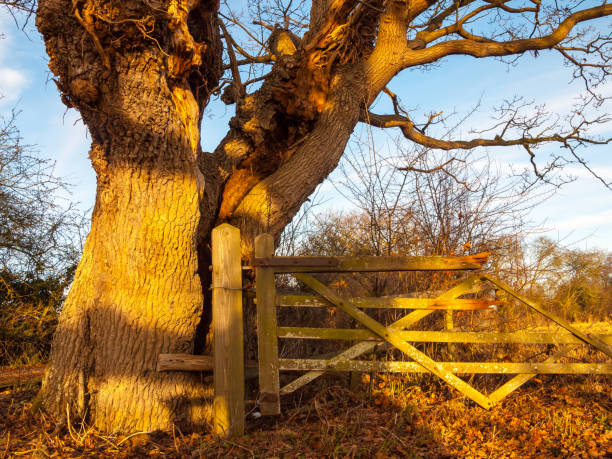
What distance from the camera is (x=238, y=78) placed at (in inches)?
246

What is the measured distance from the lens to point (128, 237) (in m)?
4.08

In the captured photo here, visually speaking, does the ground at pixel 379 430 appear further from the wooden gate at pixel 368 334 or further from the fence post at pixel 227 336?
the wooden gate at pixel 368 334

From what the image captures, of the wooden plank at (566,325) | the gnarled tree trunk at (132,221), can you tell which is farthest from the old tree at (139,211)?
the wooden plank at (566,325)

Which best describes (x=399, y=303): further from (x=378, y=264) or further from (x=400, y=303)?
(x=378, y=264)

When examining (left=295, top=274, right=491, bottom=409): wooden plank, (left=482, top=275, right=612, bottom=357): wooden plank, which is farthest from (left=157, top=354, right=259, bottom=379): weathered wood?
(left=482, top=275, right=612, bottom=357): wooden plank

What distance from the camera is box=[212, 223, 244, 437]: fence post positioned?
3697 millimetres

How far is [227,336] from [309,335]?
731 millimetres

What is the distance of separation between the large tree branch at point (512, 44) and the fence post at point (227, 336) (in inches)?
204

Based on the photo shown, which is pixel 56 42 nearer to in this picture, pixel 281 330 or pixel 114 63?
pixel 114 63

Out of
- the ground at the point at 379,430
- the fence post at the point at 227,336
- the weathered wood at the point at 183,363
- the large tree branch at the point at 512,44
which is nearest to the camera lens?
the ground at the point at 379,430

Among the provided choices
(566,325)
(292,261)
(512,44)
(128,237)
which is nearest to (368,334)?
(292,261)

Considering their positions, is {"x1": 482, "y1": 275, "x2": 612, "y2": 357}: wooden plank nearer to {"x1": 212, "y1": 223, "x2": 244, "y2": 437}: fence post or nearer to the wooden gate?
the wooden gate

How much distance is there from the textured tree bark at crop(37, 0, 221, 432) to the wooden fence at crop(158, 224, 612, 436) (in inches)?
14.4

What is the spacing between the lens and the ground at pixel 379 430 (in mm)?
3424
